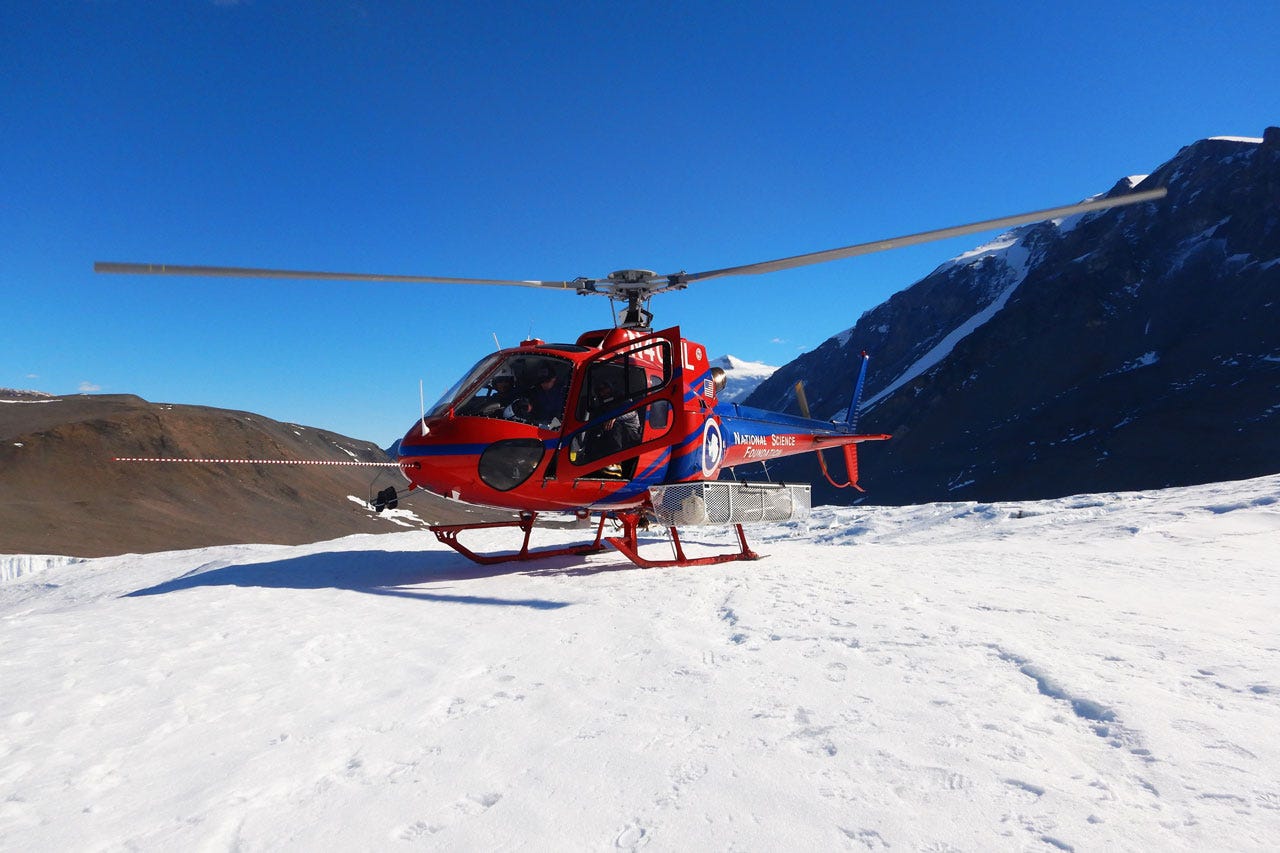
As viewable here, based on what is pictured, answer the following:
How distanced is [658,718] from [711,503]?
205 inches

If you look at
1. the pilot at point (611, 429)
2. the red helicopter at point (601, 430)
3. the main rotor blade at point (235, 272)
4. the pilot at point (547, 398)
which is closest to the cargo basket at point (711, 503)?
the red helicopter at point (601, 430)

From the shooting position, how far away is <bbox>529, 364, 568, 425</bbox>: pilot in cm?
816

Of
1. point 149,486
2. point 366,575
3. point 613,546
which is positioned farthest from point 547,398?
point 149,486

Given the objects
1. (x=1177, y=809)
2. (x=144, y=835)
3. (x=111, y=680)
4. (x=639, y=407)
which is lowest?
(x=1177, y=809)

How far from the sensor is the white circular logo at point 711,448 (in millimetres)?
9578

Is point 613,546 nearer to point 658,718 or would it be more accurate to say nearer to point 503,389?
point 503,389

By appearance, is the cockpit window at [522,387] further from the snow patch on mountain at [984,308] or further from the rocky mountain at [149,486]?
the snow patch on mountain at [984,308]

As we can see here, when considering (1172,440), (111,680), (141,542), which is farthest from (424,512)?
(1172,440)

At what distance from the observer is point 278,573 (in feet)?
26.8

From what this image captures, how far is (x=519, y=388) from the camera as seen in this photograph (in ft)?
27.0

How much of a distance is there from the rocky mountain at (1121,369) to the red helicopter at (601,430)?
52.2m

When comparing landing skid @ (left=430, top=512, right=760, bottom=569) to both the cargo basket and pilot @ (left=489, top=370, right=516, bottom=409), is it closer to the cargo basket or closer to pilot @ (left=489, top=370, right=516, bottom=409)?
the cargo basket

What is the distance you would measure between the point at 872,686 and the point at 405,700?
265 centimetres

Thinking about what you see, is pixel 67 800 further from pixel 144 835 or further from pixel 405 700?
pixel 405 700
